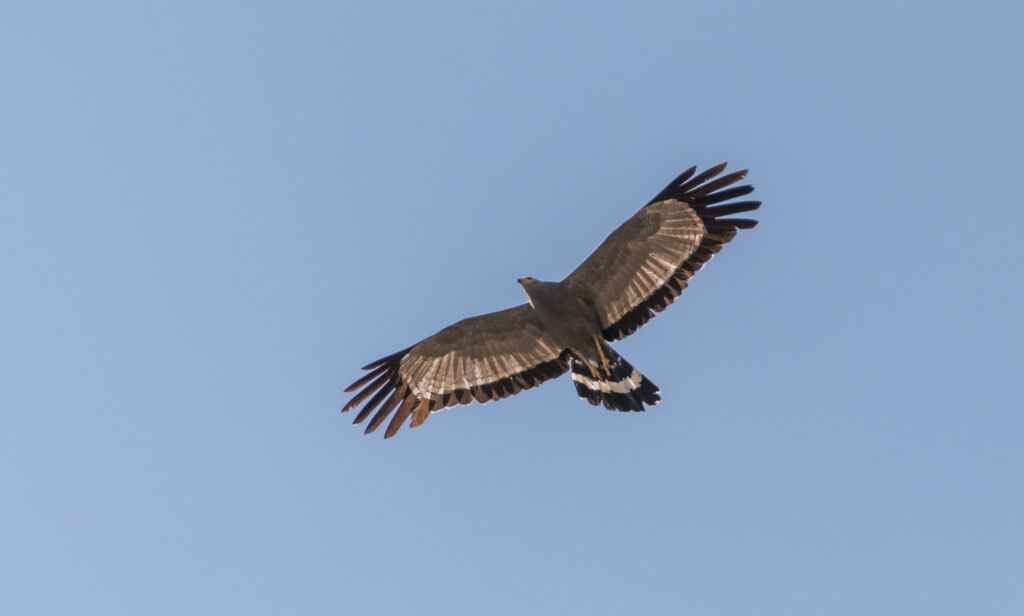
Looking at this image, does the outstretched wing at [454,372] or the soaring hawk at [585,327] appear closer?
the soaring hawk at [585,327]

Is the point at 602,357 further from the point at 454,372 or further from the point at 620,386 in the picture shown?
the point at 454,372

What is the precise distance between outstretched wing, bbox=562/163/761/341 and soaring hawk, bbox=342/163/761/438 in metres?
0.01

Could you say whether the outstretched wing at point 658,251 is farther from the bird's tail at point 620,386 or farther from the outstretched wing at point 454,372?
the outstretched wing at point 454,372

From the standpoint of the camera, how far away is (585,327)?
15.3 meters

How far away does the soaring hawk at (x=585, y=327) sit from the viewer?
14695mm

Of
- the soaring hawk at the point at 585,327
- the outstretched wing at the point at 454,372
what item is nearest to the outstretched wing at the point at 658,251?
the soaring hawk at the point at 585,327

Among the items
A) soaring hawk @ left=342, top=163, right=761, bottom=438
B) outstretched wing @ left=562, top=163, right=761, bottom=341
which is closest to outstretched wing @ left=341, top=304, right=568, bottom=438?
soaring hawk @ left=342, top=163, right=761, bottom=438

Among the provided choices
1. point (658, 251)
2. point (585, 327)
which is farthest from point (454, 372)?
point (658, 251)

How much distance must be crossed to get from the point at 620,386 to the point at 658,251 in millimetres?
1825

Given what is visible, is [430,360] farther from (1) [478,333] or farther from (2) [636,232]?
(2) [636,232]

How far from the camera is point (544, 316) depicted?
15.2m

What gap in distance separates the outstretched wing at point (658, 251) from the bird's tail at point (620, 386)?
1.13 feet

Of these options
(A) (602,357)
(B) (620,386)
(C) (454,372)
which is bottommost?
(B) (620,386)

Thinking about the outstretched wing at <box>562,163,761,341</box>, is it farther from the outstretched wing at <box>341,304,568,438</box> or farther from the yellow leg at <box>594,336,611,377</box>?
the outstretched wing at <box>341,304,568,438</box>
